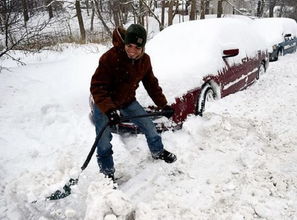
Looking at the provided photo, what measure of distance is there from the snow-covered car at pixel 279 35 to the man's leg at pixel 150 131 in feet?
Answer: 28.8

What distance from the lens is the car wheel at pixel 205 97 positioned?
192 inches

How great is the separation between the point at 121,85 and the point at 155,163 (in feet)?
3.84

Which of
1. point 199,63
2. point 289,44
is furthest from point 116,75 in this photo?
point 289,44

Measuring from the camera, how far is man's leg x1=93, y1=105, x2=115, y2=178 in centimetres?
331

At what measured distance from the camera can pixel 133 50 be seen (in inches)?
119

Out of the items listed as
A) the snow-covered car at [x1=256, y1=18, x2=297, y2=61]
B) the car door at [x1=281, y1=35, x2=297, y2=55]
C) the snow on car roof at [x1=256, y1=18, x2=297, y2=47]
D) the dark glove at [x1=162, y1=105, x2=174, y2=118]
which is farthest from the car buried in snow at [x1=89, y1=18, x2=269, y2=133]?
the car door at [x1=281, y1=35, x2=297, y2=55]

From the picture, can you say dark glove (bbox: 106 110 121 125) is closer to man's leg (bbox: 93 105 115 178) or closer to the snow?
man's leg (bbox: 93 105 115 178)

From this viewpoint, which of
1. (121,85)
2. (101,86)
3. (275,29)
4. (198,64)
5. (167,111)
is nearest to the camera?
(101,86)

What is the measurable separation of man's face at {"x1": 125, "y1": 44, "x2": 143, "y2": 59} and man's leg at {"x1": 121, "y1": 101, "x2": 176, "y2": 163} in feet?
2.14

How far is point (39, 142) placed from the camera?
4.68 m

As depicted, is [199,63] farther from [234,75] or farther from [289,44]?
[289,44]

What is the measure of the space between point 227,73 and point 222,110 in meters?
0.84

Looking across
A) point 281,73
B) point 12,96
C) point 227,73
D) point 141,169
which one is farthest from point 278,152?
point 281,73

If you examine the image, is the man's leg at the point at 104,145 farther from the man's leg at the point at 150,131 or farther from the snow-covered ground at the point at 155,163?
the man's leg at the point at 150,131
